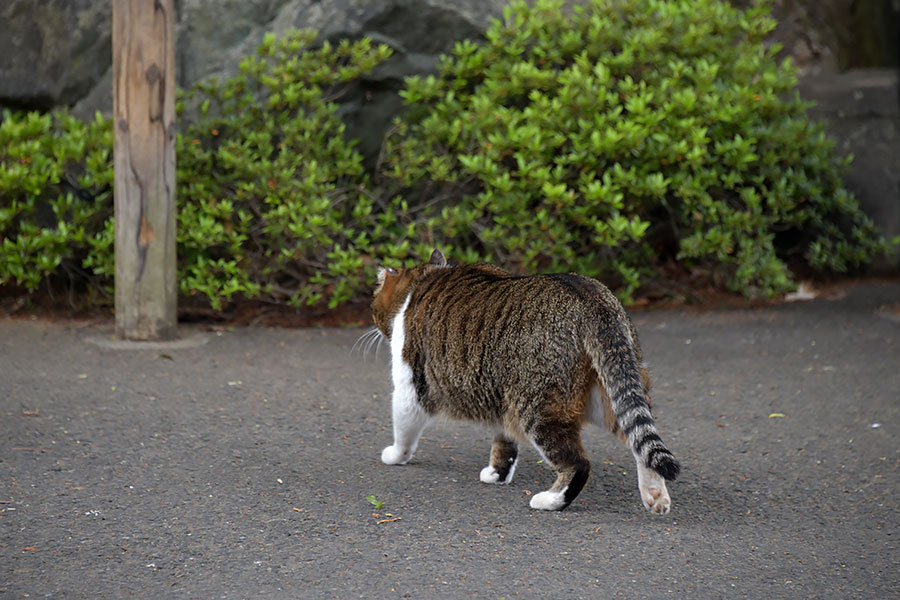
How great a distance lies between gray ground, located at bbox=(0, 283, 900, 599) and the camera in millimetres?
3578

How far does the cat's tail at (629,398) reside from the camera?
12.2 feet

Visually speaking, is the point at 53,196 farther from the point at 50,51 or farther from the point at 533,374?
the point at 533,374

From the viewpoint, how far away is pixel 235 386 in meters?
6.17

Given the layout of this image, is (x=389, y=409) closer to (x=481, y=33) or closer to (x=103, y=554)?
(x=103, y=554)

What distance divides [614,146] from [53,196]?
4.32m

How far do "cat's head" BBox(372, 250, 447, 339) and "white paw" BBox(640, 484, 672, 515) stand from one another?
1545 millimetres

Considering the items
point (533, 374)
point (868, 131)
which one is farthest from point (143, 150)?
point (868, 131)

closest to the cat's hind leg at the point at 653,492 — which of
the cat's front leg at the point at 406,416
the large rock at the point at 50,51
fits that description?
the cat's front leg at the point at 406,416

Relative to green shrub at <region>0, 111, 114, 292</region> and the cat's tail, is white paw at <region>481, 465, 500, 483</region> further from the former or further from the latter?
green shrub at <region>0, 111, 114, 292</region>

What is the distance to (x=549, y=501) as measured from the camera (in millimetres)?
4203

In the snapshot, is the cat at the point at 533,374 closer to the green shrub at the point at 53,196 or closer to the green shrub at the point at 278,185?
the green shrub at the point at 278,185

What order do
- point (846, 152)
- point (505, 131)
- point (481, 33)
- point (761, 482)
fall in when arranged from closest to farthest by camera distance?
point (761, 482) → point (505, 131) → point (481, 33) → point (846, 152)

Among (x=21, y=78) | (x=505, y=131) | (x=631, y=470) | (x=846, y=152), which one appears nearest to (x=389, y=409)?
(x=631, y=470)

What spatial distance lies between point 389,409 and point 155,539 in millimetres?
2147
